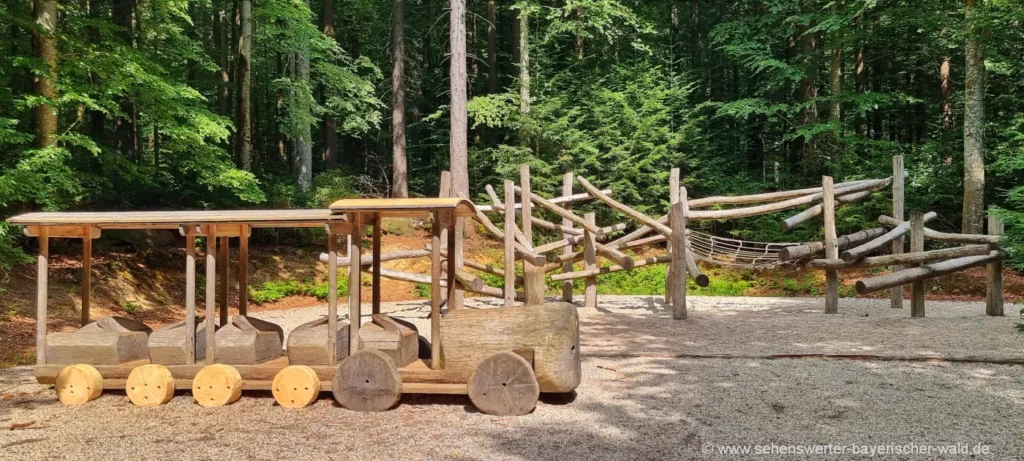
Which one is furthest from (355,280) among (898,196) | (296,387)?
(898,196)

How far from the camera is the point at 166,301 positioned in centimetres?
1202

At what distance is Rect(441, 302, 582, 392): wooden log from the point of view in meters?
4.91

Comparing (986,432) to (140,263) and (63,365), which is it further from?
(140,263)

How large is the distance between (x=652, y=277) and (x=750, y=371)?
10.6m

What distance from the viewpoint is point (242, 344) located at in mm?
5426

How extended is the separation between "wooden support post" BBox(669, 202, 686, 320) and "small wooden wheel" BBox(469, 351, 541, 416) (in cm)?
568

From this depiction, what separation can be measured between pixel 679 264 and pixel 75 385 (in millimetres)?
7844

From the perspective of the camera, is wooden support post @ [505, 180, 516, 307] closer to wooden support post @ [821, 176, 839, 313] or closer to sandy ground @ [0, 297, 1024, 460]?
sandy ground @ [0, 297, 1024, 460]

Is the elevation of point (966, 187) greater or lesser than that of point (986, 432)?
greater

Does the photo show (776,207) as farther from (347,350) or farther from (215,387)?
(215,387)

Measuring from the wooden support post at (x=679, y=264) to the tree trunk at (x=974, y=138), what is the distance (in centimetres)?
822

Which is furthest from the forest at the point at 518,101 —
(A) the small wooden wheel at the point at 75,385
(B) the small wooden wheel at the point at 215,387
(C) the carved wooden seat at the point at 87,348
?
(B) the small wooden wheel at the point at 215,387

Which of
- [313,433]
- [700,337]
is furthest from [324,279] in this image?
[313,433]

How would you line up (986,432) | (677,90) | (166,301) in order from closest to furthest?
(986,432)
(166,301)
(677,90)
